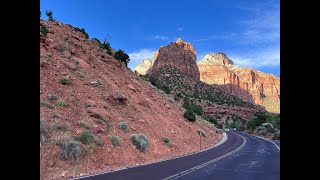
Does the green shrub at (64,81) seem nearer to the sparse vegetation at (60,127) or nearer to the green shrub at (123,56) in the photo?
the sparse vegetation at (60,127)

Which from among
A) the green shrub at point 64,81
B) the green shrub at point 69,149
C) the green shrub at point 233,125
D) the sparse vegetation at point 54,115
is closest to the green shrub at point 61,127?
the sparse vegetation at point 54,115

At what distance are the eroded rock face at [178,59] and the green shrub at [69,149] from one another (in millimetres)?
119787

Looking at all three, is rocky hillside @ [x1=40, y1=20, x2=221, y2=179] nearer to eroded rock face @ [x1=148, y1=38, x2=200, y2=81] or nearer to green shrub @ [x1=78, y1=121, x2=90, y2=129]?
green shrub @ [x1=78, y1=121, x2=90, y2=129]

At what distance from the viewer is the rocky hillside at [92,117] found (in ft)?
58.4

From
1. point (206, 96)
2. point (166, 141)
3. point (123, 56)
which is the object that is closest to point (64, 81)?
point (166, 141)

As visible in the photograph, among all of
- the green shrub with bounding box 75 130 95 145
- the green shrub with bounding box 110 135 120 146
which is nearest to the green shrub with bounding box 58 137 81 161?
the green shrub with bounding box 75 130 95 145

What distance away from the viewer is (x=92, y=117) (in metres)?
24.7
